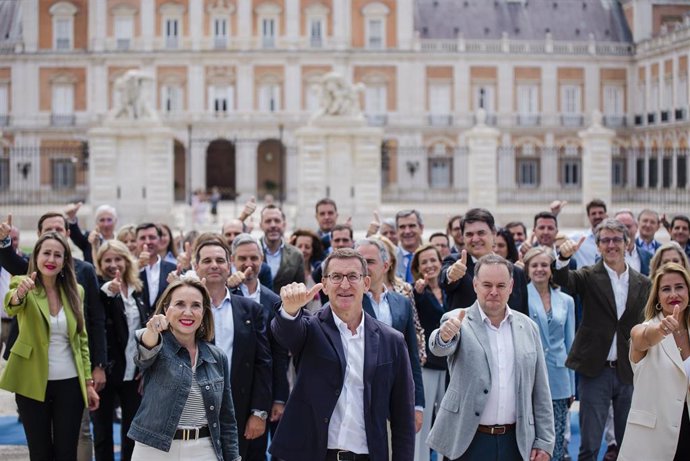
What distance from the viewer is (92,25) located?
45531mm

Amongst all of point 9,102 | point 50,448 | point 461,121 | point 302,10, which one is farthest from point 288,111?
point 50,448

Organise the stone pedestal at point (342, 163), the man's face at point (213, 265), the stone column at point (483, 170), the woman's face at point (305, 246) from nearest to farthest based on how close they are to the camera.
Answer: the man's face at point (213, 265)
the woman's face at point (305, 246)
the stone pedestal at point (342, 163)
the stone column at point (483, 170)

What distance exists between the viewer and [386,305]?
5992 mm

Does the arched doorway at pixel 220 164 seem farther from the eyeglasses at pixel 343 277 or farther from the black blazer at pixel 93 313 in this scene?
the eyeglasses at pixel 343 277

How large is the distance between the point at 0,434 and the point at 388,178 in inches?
1464

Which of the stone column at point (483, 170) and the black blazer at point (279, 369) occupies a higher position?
the stone column at point (483, 170)

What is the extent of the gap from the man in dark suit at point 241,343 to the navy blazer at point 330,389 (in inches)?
39.1

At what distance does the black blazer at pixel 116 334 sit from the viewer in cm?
688

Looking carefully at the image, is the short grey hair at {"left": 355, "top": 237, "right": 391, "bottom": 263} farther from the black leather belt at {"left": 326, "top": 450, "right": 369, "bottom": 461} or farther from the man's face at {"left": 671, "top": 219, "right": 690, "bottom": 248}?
the man's face at {"left": 671, "top": 219, "right": 690, "bottom": 248}

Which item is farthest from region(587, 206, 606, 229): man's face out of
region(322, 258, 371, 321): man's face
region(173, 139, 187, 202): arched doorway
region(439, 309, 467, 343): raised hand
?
region(173, 139, 187, 202): arched doorway

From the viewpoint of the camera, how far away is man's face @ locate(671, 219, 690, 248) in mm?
9367

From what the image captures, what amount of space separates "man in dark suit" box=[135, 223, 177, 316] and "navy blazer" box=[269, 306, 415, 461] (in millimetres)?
2490

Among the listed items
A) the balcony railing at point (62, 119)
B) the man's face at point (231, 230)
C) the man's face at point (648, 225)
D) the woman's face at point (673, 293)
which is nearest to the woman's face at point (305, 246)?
the man's face at point (231, 230)

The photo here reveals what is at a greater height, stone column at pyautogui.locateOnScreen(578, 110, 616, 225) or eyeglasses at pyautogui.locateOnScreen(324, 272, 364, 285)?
stone column at pyautogui.locateOnScreen(578, 110, 616, 225)
